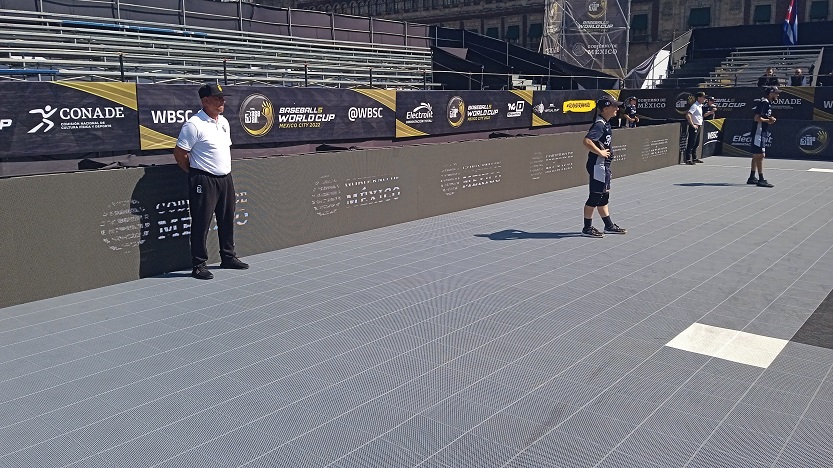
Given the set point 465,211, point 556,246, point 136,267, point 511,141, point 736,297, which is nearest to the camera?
point 736,297

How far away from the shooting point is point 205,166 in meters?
8.03

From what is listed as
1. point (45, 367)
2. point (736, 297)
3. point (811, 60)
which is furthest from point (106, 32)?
point (811, 60)

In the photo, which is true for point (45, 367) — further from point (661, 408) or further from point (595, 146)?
point (595, 146)

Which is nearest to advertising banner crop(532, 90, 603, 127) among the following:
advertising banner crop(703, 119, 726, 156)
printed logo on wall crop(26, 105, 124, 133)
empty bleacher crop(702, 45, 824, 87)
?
advertising banner crop(703, 119, 726, 156)

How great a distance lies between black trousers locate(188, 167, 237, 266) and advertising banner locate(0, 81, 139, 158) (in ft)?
11.7

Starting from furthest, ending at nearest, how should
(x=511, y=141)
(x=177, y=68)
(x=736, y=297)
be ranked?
1. (x=177, y=68)
2. (x=511, y=141)
3. (x=736, y=297)

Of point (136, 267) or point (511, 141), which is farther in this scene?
point (511, 141)

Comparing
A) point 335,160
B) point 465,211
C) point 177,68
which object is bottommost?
point 465,211

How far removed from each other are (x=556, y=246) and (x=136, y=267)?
17.6ft

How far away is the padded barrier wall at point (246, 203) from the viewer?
7.30 meters

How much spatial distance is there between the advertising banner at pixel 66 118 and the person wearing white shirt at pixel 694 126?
1534 cm

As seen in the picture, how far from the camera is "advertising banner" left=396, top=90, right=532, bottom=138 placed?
669 inches

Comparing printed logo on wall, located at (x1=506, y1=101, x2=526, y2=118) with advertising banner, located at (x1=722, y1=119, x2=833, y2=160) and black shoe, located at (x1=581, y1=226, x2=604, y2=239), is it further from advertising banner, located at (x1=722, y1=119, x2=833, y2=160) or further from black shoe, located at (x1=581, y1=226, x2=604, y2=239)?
black shoe, located at (x1=581, y1=226, x2=604, y2=239)

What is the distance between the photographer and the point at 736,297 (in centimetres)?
748
